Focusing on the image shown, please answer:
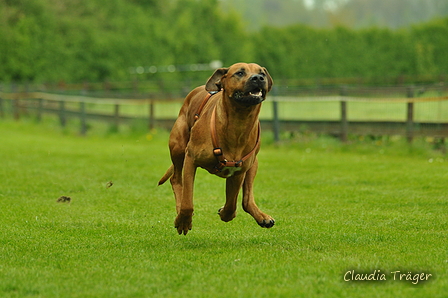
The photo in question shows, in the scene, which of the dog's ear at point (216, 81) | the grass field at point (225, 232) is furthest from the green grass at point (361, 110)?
the dog's ear at point (216, 81)

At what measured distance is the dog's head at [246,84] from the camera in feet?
19.1

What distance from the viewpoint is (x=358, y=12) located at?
15738 cm

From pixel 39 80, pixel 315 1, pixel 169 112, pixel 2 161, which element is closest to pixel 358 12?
pixel 315 1

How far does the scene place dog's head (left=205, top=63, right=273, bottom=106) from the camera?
19.1 feet

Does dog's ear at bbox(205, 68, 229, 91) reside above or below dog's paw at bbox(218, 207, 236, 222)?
above

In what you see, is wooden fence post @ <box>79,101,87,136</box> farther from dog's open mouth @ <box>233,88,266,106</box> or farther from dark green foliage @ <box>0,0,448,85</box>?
dark green foliage @ <box>0,0,448,85</box>

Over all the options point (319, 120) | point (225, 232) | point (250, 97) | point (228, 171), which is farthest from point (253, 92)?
point (319, 120)

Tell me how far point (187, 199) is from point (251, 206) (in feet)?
2.04

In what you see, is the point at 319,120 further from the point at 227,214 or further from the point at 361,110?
the point at 227,214

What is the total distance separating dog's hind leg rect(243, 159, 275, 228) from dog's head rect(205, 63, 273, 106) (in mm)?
904

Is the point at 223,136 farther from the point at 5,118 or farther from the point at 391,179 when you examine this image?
the point at 5,118

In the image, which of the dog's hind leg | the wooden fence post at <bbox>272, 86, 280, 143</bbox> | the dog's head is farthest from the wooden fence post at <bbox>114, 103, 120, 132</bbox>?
the dog's head

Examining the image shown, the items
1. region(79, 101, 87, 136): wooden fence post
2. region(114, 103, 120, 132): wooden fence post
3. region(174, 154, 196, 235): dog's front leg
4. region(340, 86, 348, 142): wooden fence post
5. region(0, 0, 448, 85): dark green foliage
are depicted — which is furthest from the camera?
region(0, 0, 448, 85): dark green foliage

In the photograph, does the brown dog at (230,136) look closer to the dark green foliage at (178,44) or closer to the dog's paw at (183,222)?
the dog's paw at (183,222)
